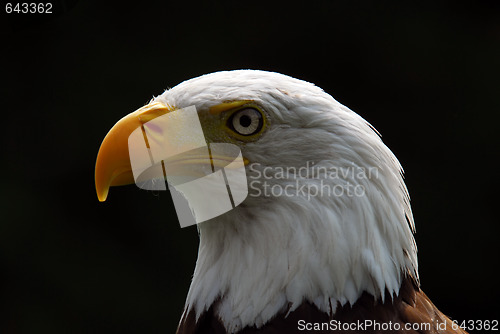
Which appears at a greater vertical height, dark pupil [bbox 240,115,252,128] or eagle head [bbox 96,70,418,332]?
dark pupil [bbox 240,115,252,128]

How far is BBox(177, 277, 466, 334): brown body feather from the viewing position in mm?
1931

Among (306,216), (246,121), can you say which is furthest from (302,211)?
(246,121)

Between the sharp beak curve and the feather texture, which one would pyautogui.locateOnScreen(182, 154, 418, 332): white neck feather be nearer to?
the feather texture

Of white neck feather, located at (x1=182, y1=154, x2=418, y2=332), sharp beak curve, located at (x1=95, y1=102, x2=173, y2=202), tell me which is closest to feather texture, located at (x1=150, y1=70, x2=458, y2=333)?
white neck feather, located at (x1=182, y1=154, x2=418, y2=332)

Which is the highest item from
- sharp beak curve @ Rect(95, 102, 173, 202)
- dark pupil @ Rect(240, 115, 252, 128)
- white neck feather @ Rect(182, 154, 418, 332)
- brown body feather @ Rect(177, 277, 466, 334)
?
dark pupil @ Rect(240, 115, 252, 128)

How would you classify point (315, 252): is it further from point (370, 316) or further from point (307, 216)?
point (370, 316)

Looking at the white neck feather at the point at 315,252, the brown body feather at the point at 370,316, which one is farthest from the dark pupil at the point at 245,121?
the brown body feather at the point at 370,316

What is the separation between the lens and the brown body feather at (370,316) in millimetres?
1931

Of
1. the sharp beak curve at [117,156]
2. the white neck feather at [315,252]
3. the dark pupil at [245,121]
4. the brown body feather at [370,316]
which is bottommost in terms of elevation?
the brown body feather at [370,316]

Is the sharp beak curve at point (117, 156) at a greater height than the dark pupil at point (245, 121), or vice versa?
the dark pupil at point (245, 121)

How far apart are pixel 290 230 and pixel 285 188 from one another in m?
0.12

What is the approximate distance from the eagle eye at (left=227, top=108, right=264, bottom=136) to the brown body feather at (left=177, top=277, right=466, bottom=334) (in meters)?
0.51

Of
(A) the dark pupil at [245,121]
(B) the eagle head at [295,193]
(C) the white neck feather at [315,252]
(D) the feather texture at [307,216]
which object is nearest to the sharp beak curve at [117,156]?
(B) the eagle head at [295,193]

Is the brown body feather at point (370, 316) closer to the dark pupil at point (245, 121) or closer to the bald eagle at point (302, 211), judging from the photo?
the bald eagle at point (302, 211)
